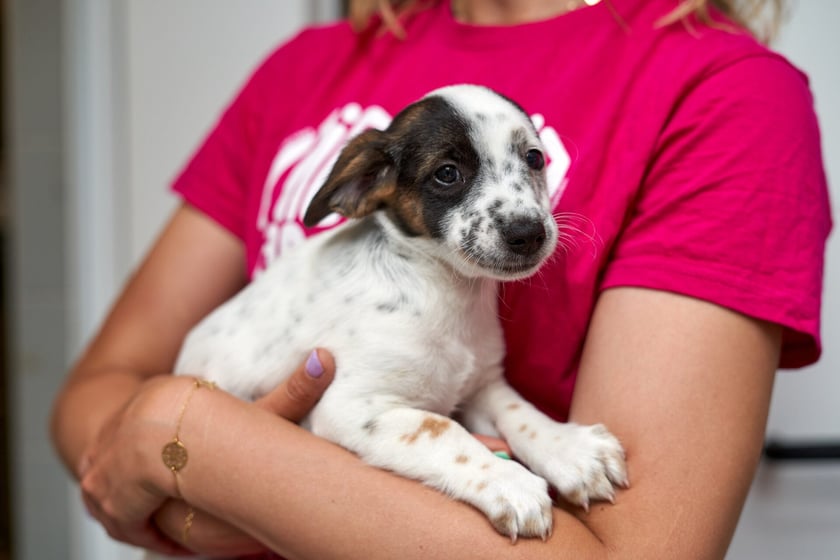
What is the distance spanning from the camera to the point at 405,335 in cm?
130

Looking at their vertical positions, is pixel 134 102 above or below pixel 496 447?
above

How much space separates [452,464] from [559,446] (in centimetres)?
17

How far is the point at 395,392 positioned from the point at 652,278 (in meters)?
0.43

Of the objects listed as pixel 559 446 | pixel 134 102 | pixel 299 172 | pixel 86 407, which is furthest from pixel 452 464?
pixel 134 102

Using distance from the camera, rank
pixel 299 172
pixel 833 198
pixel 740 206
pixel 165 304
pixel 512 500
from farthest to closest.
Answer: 1. pixel 833 198
2. pixel 165 304
3. pixel 299 172
4. pixel 740 206
5. pixel 512 500

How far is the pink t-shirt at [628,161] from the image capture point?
121 centimetres

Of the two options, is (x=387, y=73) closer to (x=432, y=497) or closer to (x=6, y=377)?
(x=432, y=497)

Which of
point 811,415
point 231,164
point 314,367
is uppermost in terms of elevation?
point 231,164

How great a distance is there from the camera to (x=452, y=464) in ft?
3.85

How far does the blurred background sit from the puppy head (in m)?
1.22

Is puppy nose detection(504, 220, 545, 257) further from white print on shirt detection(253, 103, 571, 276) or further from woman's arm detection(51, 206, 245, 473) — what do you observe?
woman's arm detection(51, 206, 245, 473)

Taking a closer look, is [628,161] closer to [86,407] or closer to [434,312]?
[434,312]

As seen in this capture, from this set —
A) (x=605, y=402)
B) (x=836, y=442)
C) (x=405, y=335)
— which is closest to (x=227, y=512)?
(x=405, y=335)

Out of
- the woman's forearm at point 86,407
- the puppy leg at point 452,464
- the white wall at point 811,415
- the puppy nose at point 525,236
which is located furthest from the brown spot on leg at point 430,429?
the white wall at point 811,415
